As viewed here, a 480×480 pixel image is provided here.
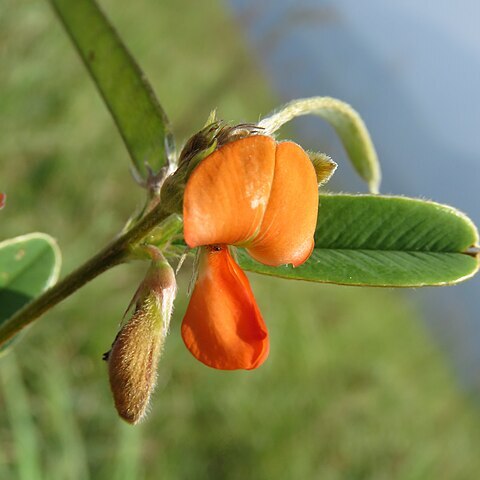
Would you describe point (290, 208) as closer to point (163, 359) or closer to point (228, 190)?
point (228, 190)

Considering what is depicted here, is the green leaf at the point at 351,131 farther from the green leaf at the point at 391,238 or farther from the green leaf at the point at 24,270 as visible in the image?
the green leaf at the point at 24,270

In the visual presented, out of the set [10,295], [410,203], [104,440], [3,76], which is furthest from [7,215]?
[410,203]

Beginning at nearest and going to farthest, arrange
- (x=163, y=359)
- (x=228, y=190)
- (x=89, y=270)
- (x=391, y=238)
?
(x=228, y=190) → (x=89, y=270) → (x=391, y=238) → (x=163, y=359)

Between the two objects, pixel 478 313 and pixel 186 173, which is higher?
pixel 186 173

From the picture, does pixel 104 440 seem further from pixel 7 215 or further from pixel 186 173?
pixel 186 173

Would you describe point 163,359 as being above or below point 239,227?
below

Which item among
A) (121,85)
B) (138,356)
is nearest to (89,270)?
(138,356)

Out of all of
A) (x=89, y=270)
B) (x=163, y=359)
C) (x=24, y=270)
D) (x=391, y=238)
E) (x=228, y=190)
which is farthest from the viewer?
(x=163, y=359)

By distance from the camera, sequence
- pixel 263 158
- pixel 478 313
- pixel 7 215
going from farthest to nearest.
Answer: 1. pixel 478 313
2. pixel 7 215
3. pixel 263 158
